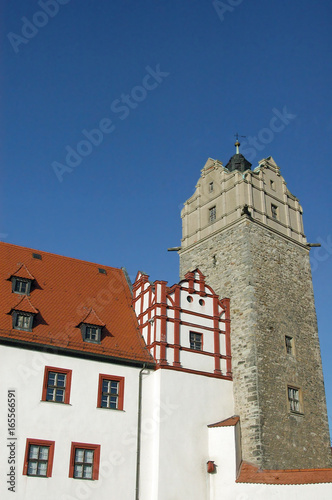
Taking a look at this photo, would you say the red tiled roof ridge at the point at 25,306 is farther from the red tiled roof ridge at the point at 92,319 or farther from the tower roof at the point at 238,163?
the tower roof at the point at 238,163

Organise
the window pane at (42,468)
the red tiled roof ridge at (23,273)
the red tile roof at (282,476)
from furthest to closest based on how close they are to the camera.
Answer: the red tiled roof ridge at (23,273), the window pane at (42,468), the red tile roof at (282,476)

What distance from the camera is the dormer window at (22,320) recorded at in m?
17.0

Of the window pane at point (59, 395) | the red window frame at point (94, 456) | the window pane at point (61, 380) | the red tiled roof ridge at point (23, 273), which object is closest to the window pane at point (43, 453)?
the red window frame at point (94, 456)

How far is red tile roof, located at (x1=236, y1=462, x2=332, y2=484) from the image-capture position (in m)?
15.0

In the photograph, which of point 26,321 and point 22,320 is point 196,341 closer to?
point 26,321

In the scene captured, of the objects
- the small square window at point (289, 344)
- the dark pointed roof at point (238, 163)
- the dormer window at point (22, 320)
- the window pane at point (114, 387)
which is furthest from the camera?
the dark pointed roof at point (238, 163)

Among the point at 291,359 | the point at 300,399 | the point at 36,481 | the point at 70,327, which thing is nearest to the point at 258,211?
the point at 291,359

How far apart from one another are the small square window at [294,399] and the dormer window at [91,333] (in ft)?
24.1

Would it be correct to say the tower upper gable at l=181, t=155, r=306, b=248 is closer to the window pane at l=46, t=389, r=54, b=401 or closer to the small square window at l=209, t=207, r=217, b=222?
the small square window at l=209, t=207, r=217, b=222

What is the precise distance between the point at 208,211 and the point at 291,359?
7669 mm

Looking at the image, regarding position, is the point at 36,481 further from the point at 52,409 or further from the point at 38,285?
the point at 38,285

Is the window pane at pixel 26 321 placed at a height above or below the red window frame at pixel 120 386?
above

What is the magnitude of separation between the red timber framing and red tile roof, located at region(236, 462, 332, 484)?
11.4ft

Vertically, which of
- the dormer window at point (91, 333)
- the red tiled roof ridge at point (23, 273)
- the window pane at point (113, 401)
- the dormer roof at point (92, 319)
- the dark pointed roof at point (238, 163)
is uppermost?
the dark pointed roof at point (238, 163)
